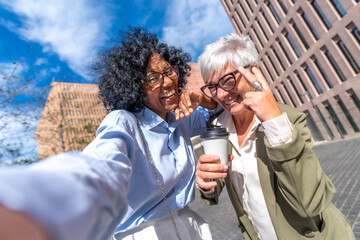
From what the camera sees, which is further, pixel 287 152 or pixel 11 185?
pixel 287 152

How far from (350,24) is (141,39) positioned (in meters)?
20.2

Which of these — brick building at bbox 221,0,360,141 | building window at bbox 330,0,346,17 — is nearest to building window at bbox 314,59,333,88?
brick building at bbox 221,0,360,141

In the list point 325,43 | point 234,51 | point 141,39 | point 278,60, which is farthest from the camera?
point 278,60

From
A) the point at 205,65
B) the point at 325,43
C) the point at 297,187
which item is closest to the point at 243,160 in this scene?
the point at 297,187

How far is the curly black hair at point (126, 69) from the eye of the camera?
6.12 feet

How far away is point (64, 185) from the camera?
422 mm

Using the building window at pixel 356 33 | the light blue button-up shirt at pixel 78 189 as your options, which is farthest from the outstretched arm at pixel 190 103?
the building window at pixel 356 33

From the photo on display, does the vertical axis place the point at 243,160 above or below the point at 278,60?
below

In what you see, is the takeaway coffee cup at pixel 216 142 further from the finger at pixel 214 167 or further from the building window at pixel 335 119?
the building window at pixel 335 119

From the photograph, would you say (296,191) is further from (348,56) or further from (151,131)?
(348,56)

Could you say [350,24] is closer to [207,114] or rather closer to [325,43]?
[325,43]

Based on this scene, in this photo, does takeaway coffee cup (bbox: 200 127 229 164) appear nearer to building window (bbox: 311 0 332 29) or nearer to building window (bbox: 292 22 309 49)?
building window (bbox: 311 0 332 29)

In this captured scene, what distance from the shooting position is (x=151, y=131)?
1.63 meters

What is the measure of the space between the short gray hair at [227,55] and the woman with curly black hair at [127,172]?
0.29 metres
